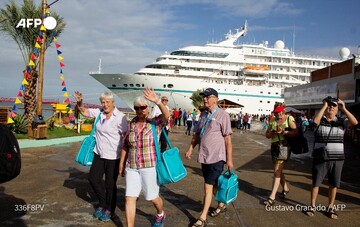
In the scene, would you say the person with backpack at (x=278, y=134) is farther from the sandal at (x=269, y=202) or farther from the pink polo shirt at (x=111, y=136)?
the pink polo shirt at (x=111, y=136)

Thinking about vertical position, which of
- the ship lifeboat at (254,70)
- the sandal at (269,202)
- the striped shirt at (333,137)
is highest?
the ship lifeboat at (254,70)

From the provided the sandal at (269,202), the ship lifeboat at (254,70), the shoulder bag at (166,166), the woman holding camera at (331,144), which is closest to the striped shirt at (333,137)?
the woman holding camera at (331,144)

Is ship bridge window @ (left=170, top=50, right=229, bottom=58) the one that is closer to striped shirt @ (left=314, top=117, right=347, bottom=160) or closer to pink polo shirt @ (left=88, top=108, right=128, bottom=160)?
striped shirt @ (left=314, top=117, right=347, bottom=160)

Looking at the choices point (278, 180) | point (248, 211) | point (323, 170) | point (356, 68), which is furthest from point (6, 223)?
point (356, 68)

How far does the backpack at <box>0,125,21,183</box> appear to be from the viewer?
2629mm

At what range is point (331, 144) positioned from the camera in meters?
4.22

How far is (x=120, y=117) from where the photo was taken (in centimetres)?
402

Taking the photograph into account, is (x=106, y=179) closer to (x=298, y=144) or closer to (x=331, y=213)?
(x=298, y=144)

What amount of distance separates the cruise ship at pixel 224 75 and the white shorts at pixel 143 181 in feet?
133

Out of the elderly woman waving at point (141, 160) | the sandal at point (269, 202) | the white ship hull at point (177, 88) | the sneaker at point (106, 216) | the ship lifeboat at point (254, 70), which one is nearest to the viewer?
the elderly woman waving at point (141, 160)

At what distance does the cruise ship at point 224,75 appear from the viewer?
46.4 metres

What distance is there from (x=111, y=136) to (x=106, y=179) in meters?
0.53

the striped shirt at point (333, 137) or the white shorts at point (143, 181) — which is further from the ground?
the striped shirt at point (333, 137)

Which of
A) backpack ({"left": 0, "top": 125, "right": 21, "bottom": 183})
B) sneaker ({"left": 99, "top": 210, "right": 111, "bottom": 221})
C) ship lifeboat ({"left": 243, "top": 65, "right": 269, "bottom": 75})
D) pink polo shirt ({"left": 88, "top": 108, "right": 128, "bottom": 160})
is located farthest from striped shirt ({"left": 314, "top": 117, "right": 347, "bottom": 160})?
ship lifeboat ({"left": 243, "top": 65, "right": 269, "bottom": 75})
